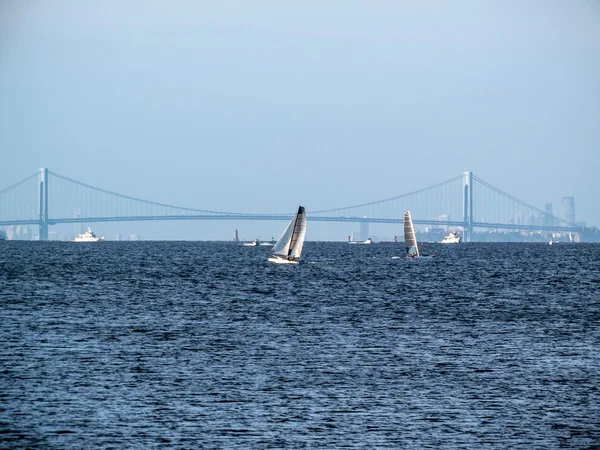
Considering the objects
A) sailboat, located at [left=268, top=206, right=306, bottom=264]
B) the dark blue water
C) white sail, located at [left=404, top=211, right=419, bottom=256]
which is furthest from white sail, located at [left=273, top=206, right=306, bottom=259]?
the dark blue water

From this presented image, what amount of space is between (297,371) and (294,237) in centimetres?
5665

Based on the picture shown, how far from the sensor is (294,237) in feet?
274

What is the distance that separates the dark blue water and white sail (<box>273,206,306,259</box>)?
24687mm

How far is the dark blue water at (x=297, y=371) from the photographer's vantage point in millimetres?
19844

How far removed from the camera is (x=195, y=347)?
32.1 m

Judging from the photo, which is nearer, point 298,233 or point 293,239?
point 298,233

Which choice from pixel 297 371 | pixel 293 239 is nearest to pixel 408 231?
pixel 293 239

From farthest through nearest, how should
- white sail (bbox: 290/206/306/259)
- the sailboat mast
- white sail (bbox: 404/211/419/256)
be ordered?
white sail (bbox: 404/211/419/256) → the sailboat mast → white sail (bbox: 290/206/306/259)

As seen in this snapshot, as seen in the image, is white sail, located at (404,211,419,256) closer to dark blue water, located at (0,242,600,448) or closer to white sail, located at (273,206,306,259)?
white sail, located at (273,206,306,259)

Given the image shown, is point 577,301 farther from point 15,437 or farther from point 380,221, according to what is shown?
point 380,221

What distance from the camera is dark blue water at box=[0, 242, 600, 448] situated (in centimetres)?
1984

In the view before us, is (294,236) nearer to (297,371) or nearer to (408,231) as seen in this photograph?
(408,231)

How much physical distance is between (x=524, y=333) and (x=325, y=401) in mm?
16143

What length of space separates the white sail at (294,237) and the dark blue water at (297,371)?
81.0 feet
